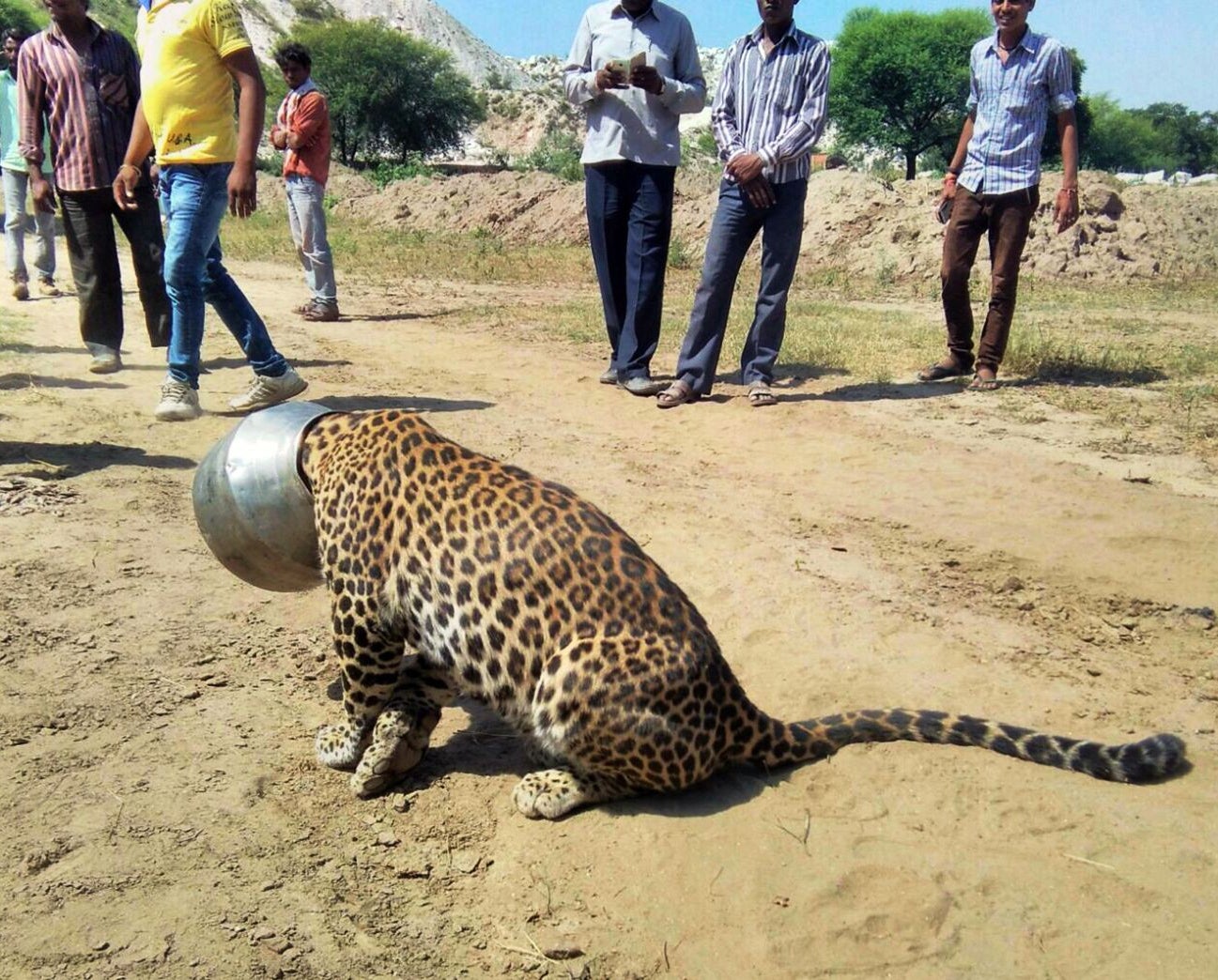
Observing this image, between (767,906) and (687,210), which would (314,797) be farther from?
(687,210)

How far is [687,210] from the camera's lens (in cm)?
2202

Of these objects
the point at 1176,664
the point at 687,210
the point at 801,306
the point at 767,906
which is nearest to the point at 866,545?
the point at 1176,664

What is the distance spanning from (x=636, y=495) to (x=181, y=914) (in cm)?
365

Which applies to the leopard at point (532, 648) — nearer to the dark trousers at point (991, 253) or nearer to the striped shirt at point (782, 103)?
the striped shirt at point (782, 103)

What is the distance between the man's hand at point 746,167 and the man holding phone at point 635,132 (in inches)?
18.9

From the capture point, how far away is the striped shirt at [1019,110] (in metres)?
8.32

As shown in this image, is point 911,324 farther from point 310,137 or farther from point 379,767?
point 379,767

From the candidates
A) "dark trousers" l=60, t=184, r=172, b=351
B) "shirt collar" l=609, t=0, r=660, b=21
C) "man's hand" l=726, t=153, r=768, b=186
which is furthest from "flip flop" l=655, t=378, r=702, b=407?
"dark trousers" l=60, t=184, r=172, b=351

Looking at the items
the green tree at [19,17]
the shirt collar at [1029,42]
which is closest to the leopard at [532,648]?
the shirt collar at [1029,42]

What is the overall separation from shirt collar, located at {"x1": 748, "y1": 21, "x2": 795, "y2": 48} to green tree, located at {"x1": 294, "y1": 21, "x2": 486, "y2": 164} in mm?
51044

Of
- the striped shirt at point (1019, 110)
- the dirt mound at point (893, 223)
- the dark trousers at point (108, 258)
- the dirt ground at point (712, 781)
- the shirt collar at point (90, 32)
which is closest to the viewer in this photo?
the dirt ground at point (712, 781)

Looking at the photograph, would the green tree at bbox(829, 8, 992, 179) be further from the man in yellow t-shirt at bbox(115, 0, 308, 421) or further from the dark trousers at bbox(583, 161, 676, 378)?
the man in yellow t-shirt at bbox(115, 0, 308, 421)

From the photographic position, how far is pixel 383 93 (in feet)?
183

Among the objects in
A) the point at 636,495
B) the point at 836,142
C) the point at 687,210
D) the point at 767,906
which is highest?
the point at 836,142
